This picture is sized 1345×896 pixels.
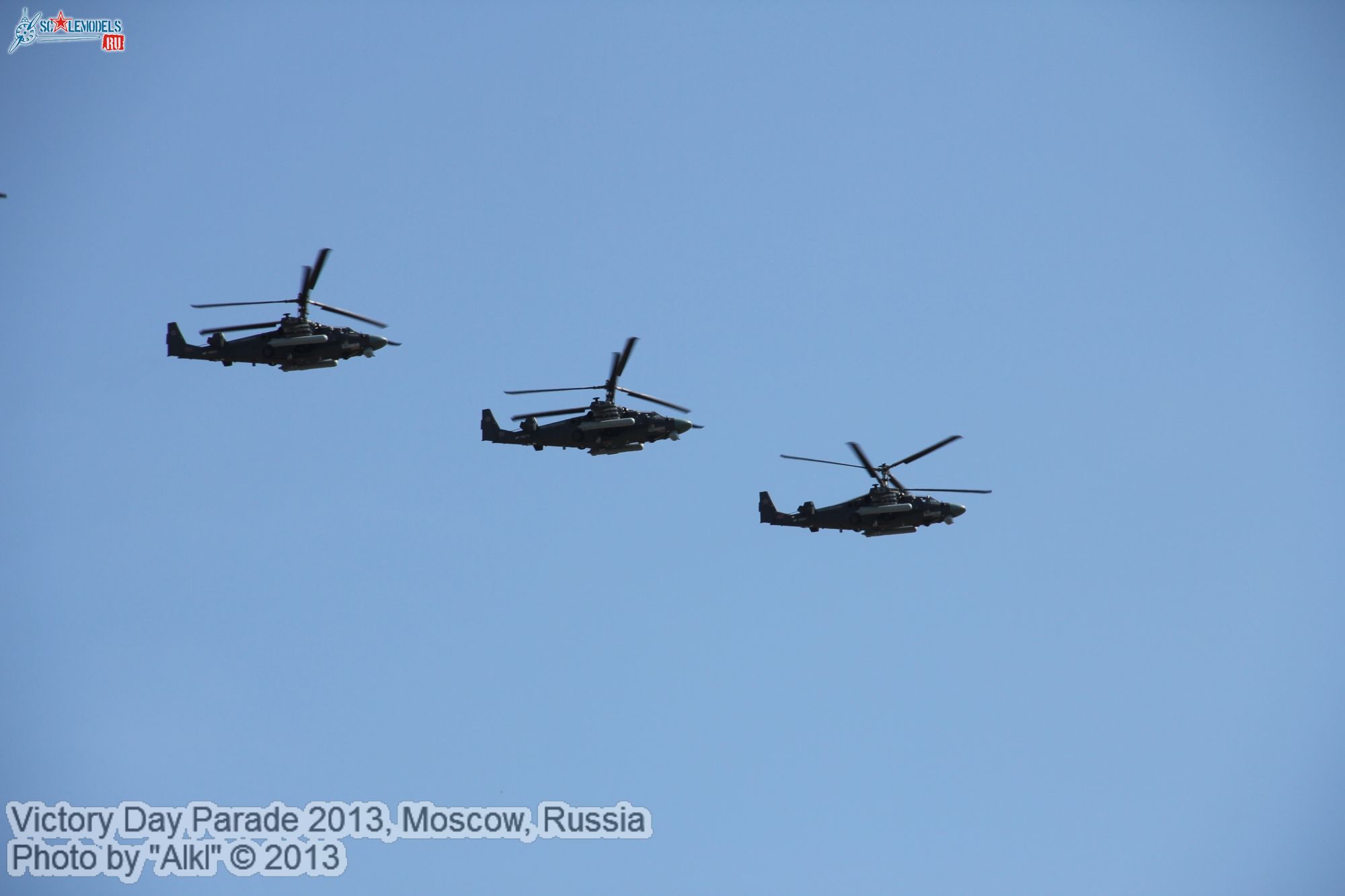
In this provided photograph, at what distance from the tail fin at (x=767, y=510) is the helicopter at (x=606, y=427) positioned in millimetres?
6282

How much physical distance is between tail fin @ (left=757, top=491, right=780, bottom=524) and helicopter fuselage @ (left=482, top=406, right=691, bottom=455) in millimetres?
6264

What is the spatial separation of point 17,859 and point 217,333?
1153 inches

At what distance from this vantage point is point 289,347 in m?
70.7

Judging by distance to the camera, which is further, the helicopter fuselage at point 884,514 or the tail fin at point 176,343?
the helicopter fuselage at point 884,514

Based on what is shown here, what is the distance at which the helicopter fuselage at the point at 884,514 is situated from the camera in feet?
246

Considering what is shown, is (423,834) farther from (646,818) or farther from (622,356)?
(622,356)

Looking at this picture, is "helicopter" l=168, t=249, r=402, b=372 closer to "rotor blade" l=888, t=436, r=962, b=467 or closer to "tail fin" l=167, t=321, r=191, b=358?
"tail fin" l=167, t=321, r=191, b=358

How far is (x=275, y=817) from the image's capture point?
7744cm

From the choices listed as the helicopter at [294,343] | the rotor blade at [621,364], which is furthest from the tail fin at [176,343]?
the rotor blade at [621,364]

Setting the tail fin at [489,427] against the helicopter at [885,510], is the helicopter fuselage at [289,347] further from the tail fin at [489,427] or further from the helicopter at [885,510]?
the helicopter at [885,510]

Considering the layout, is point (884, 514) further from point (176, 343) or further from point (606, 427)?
point (176, 343)

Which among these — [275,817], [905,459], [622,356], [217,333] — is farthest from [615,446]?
[275,817]

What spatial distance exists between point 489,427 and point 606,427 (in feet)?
19.8

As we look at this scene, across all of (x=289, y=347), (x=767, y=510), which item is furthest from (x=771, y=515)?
(x=289, y=347)
